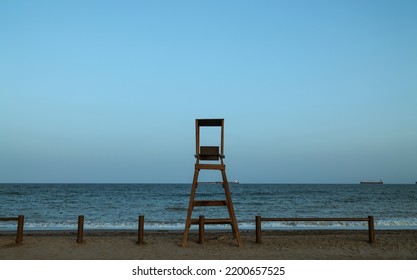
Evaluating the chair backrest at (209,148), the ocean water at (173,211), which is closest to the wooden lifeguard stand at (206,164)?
the chair backrest at (209,148)

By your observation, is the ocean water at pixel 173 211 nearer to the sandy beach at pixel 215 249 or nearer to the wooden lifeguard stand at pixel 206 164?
the sandy beach at pixel 215 249

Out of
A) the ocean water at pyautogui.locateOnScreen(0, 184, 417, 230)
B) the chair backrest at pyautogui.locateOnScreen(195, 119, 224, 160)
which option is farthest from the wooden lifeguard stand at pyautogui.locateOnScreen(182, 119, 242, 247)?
the ocean water at pyautogui.locateOnScreen(0, 184, 417, 230)

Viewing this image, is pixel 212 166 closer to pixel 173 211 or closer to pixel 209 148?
pixel 209 148

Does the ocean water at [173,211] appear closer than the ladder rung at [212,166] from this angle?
No

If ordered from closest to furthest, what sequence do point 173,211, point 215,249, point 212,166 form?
point 215,249 < point 212,166 < point 173,211

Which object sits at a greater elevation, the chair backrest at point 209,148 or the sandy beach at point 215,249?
the chair backrest at point 209,148

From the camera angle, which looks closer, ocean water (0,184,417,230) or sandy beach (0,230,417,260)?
sandy beach (0,230,417,260)

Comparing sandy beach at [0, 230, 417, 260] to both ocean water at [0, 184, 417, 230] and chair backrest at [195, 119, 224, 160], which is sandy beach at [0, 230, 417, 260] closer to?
chair backrest at [195, 119, 224, 160]

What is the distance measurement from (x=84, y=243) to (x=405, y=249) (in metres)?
9.57

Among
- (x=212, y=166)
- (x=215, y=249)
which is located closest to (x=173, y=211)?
(x=215, y=249)

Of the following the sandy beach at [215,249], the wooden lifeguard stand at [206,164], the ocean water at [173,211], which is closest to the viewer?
the sandy beach at [215,249]
